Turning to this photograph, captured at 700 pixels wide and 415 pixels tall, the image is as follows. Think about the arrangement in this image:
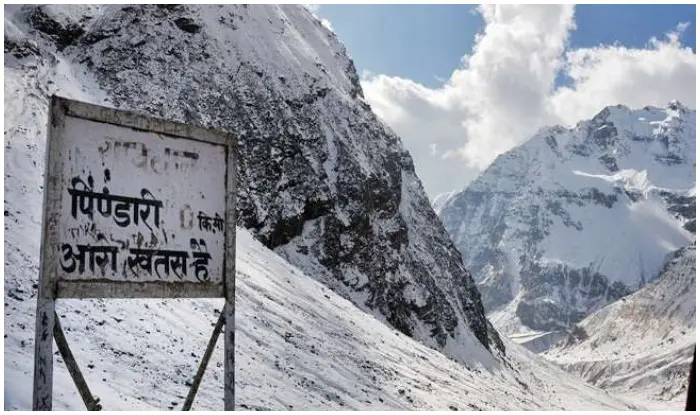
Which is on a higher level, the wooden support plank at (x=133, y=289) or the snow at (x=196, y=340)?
the wooden support plank at (x=133, y=289)

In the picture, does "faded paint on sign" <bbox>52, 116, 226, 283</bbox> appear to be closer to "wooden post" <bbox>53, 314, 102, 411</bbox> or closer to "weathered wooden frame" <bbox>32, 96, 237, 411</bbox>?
"weathered wooden frame" <bbox>32, 96, 237, 411</bbox>

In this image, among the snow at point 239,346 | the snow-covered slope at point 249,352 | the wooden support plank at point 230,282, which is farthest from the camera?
the snow at point 239,346

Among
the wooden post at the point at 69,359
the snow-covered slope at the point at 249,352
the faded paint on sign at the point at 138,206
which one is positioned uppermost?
the faded paint on sign at the point at 138,206

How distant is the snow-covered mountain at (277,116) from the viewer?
5200 centimetres

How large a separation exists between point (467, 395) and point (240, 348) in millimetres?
16512

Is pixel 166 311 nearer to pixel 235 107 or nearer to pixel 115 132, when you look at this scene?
pixel 115 132

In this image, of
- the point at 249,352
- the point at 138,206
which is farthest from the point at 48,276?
the point at 249,352

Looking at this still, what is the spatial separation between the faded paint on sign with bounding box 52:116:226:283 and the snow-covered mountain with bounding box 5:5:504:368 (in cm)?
3854

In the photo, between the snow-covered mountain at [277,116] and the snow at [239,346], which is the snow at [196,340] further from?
the snow-covered mountain at [277,116]

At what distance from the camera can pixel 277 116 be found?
59.6 meters

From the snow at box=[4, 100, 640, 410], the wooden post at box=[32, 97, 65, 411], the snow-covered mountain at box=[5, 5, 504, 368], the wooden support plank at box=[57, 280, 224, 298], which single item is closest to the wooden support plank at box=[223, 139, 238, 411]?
the wooden support plank at box=[57, 280, 224, 298]

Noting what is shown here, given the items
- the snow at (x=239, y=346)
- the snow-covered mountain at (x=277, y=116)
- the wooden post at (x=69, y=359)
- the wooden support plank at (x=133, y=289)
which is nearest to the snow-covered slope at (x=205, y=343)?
the snow at (x=239, y=346)

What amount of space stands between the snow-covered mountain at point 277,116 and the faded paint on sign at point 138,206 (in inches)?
1517

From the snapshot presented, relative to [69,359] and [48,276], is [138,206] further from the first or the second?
[69,359]
